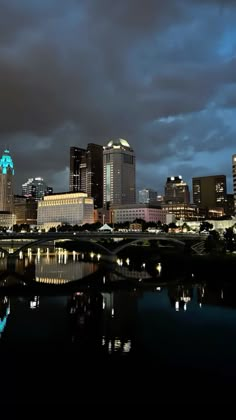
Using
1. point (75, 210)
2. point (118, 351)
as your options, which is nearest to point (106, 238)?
point (118, 351)

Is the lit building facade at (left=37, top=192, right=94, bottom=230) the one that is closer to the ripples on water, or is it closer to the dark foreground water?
the ripples on water

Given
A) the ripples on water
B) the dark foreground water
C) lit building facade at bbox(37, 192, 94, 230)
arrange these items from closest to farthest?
the dark foreground water → the ripples on water → lit building facade at bbox(37, 192, 94, 230)

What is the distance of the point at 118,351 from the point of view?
65.6ft

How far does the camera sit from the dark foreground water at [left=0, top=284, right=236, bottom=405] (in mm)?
15008

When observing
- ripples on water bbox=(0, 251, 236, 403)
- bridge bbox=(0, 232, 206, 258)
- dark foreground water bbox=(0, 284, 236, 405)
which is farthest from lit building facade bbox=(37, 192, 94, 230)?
dark foreground water bbox=(0, 284, 236, 405)

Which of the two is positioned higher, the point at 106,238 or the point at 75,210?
the point at 75,210

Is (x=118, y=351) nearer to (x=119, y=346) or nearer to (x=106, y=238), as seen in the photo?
(x=119, y=346)

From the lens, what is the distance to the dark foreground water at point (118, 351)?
1501cm

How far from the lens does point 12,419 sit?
13.1 metres

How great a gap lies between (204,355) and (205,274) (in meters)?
31.3

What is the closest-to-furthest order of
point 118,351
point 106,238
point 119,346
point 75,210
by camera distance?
1. point 118,351
2. point 119,346
3. point 106,238
4. point 75,210

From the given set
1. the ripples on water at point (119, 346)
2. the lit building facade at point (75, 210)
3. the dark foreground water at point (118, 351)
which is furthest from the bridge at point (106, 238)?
the lit building facade at point (75, 210)

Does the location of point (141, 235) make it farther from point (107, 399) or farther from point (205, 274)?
point (107, 399)

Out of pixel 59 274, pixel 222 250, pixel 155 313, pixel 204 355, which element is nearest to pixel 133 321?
pixel 155 313
